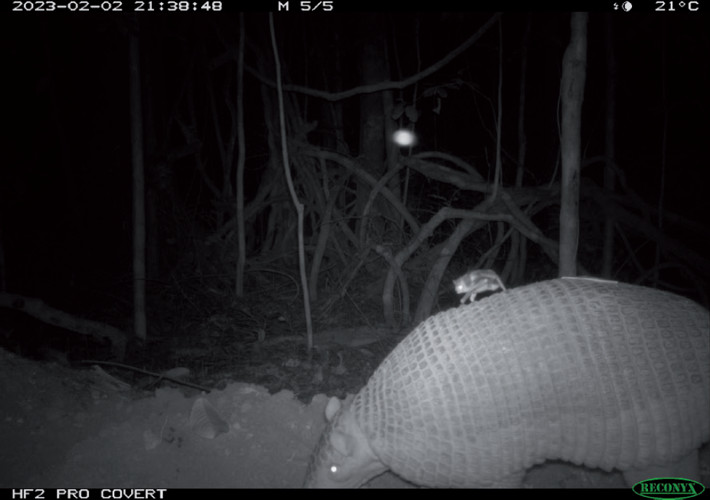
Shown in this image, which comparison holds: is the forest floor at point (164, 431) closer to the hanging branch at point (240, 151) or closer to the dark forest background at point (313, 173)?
the dark forest background at point (313, 173)

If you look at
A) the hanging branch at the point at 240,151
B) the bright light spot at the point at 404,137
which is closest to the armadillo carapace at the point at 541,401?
the hanging branch at the point at 240,151

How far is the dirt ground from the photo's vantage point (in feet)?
10.4

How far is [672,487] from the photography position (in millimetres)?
2715

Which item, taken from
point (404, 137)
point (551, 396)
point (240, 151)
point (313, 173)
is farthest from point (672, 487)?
point (313, 173)

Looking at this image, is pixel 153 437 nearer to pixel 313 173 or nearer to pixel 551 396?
pixel 551 396

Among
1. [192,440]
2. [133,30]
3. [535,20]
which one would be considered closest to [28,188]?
[133,30]

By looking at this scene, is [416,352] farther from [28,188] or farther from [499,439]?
[28,188]

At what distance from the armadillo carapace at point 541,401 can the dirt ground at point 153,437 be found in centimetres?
67

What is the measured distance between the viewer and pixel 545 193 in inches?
241

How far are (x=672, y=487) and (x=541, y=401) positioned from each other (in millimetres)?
1027

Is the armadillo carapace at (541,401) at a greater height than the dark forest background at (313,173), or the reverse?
the dark forest background at (313,173)

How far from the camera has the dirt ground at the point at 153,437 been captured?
10.4 ft

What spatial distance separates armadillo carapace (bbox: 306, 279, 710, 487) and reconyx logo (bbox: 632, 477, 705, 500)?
0.16ft

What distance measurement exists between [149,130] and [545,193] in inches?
205
